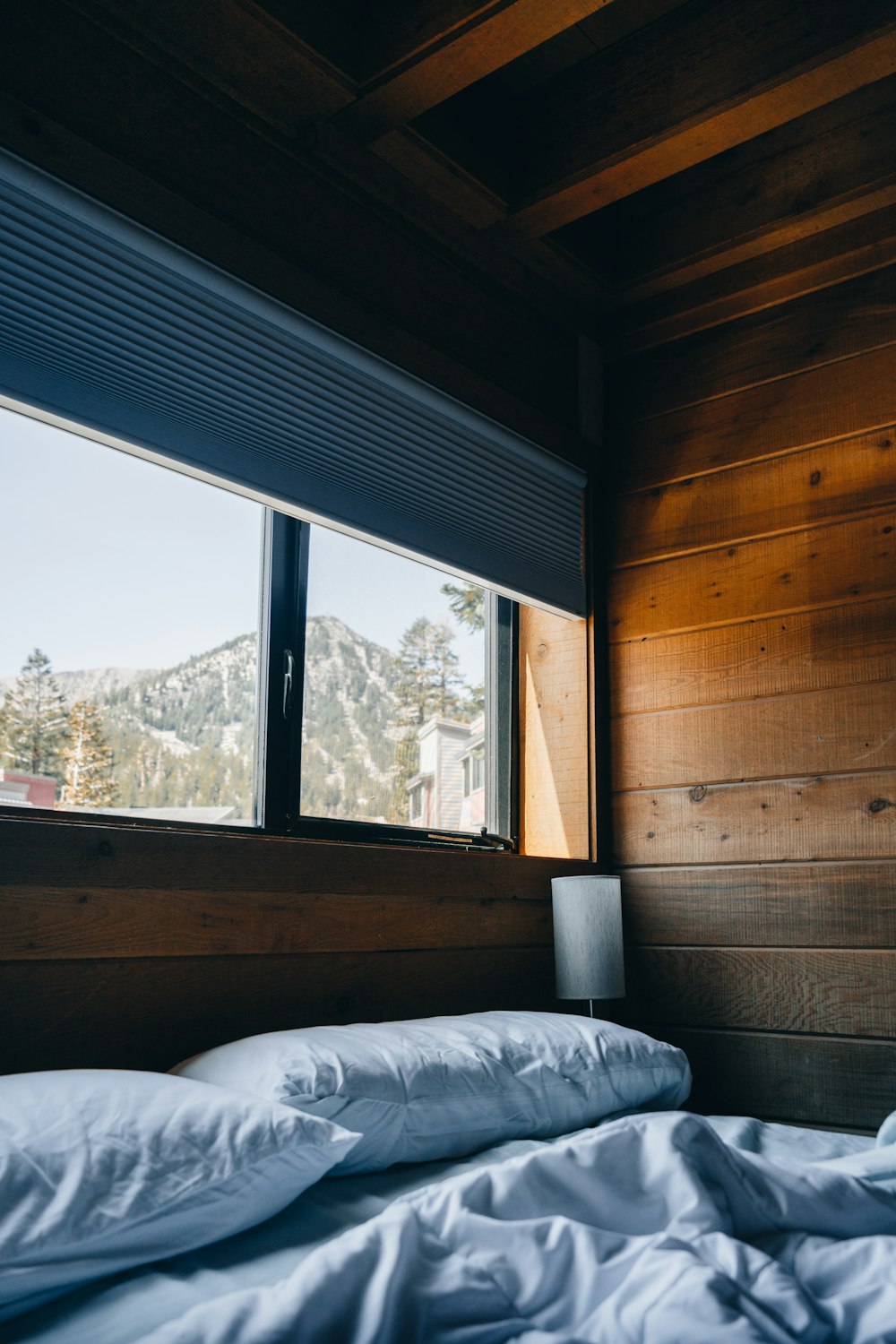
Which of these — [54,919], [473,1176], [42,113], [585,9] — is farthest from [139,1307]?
[585,9]

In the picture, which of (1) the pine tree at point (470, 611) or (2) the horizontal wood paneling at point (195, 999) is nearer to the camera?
(2) the horizontal wood paneling at point (195, 999)

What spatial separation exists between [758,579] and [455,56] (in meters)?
1.37

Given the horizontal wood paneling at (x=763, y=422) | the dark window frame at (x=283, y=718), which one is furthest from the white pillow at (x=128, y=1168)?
the horizontal wood paneling at (x=763, y=422)

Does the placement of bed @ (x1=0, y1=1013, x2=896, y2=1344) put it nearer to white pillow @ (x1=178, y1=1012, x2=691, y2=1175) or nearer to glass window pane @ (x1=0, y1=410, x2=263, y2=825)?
white pillow @ (x1=178, y1=1012, x2=691, y2=1175)

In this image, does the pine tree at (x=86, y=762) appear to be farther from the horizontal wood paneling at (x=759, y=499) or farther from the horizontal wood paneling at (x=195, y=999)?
the horizontal wood paneling at (x=759, y=499)

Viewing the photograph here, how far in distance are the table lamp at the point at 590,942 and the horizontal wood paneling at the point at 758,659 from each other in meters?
0.56

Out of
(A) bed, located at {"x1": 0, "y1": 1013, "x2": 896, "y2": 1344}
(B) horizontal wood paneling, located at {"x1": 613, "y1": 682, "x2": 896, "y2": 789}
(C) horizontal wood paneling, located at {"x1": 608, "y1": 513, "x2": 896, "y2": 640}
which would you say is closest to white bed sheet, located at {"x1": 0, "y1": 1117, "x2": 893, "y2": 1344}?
(A) bed, located at {"x1": 0, "y1": 1013, "x2": 896, "y2": 1344}

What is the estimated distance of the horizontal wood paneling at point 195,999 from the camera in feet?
5.33

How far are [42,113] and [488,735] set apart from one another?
173cm

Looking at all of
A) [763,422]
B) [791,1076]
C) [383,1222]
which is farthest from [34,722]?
[763,422]

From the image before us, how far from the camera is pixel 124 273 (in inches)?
72.7

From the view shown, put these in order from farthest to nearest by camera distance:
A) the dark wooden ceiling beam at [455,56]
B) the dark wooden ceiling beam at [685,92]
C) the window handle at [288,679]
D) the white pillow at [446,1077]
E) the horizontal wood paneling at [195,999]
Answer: the window handle at [288,679] → the dark wooden ceiling beam at [685,92] → the dark wooden ceiling beam at [455,56] → the horizontal wood paneling at [195,999] → the white pillow at [446,1077]

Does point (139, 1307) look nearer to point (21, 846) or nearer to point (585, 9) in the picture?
point (21, 846)

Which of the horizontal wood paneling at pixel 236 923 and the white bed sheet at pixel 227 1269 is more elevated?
the horizontal wood paneling at pixel 236 923
